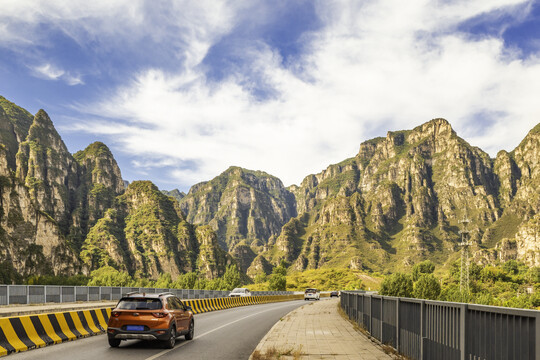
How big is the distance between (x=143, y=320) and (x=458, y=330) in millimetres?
9357

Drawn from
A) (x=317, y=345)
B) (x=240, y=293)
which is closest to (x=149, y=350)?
(x=317, y=345)

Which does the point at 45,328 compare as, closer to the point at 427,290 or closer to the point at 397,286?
the point at 427,290

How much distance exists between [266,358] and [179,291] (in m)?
35.9

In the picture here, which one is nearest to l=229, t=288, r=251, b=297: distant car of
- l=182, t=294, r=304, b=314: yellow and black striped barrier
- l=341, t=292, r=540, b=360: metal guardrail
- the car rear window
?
l=182, t=294, r=304, b=314: yellow and black striped barrier

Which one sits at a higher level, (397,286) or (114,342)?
(114,342)

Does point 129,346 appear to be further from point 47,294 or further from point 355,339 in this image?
point 47,294

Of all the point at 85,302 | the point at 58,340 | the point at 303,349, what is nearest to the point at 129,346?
the point at 58,340

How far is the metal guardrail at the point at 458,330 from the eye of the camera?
546cm

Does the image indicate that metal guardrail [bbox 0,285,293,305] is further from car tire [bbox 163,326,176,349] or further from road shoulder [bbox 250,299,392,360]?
car tire [bbox 163,326,176,349]

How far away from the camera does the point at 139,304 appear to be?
14.3m

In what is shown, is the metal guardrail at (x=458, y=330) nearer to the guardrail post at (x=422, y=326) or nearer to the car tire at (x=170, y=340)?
the guardrail post at (x=422, y=326)

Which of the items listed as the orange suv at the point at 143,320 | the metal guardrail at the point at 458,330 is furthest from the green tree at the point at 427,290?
the metal guardrail at the point at 458,330

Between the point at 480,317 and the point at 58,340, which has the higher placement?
the point at 480,317

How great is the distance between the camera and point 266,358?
37.5 feet
